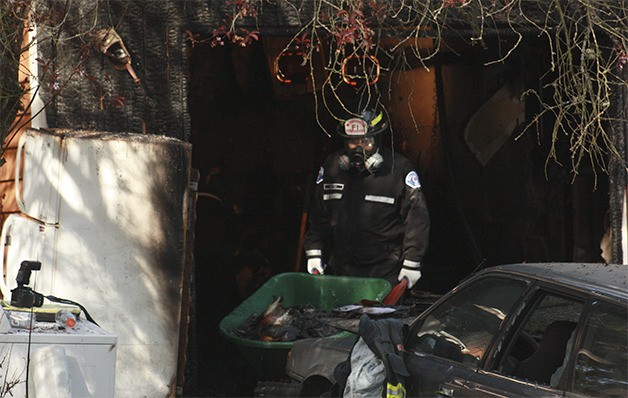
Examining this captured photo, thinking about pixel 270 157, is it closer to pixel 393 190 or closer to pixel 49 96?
pixel 393 190

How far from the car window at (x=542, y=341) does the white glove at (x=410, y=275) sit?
12.8 feet

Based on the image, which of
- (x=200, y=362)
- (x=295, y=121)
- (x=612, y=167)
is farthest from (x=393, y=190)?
(x=295, y=121)

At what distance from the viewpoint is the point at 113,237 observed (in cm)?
807

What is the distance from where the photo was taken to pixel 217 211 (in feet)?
46.0

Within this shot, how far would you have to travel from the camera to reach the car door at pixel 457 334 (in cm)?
546

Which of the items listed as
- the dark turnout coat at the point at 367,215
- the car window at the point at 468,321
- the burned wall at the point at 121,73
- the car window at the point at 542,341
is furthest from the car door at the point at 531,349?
the dark turnout coat at the point at 367,215

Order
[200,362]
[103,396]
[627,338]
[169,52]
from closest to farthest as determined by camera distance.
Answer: [627,338]
[103,396]
[169,52]
[200,362]

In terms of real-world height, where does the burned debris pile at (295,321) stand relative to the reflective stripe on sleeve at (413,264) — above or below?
below

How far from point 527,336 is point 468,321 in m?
0.38

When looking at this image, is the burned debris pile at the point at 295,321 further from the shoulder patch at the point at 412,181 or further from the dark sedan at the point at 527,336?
the dark sedan at the point at 527,336

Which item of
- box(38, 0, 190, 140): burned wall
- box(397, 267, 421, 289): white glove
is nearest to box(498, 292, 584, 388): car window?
box(397, 267, 421, 289): white glove

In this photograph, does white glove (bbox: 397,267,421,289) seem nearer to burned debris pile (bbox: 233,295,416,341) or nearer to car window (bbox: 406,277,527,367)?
burned debris pile (bbox: 233,295,416,341)

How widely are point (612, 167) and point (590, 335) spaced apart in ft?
14.7

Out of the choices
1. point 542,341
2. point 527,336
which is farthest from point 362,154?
point 542,341
